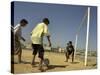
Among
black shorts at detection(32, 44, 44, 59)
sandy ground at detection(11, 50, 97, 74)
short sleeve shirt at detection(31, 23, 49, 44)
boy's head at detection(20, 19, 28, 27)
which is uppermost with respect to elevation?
boy's head at detection(20, 19, 28, 27)

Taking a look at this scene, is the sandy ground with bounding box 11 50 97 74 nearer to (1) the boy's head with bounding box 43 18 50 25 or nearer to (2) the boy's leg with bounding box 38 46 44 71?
(2) the boy's leg with bounding box 38 46 44 71

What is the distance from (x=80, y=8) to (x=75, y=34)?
0.26m

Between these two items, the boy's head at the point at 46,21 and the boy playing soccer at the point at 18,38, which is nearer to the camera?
the boy playing soccer at the point at 18,38

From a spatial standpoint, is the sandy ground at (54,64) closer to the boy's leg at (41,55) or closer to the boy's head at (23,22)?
the boy's leg at (41,55)

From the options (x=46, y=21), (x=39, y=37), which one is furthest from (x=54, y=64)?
(x=46, y=21)

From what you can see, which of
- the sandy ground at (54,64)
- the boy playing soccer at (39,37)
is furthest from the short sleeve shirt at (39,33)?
the sandy ground at (54,64)

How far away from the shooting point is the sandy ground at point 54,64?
194 cm

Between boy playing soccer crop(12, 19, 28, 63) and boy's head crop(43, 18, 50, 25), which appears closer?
boy playing soccer crop(12, 19, 28, 63)

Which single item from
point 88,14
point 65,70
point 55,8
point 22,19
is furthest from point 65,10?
point 65,70

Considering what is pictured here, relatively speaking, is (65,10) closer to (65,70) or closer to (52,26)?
(52,26)

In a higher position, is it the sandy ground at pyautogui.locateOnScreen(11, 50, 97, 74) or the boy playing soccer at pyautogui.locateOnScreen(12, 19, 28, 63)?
the boy playing soccer at pyautogui.locateOnScreen(12, 19, 28, 63)

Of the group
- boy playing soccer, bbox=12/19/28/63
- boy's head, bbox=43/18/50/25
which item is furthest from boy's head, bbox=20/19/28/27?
boy's head, bbox=43/18/50/25

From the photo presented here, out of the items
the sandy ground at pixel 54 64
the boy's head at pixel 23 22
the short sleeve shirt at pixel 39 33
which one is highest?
the boy's head at pixel 23 22

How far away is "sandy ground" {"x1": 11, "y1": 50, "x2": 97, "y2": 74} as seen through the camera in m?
1.94
